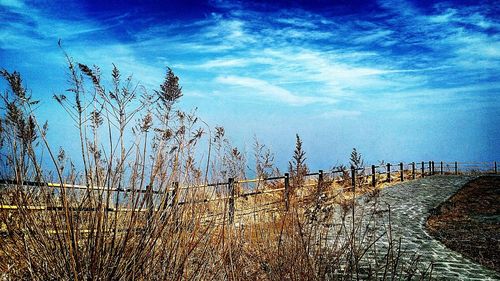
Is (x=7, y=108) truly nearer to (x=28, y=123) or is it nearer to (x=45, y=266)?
(x=28, y=123)

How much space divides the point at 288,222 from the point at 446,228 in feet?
25.2

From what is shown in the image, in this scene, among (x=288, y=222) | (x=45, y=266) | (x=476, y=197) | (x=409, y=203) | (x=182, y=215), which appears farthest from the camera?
(x=476, y=197)

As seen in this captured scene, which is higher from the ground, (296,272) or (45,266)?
(45,266)

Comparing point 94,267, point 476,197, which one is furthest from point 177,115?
point 476,197

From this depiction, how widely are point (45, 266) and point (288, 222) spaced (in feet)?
5.92

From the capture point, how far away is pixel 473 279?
5.12 meters

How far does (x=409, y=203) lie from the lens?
13.2 m

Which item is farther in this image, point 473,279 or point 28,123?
point 473,279

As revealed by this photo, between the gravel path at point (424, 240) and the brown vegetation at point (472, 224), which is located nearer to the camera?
the gravel path at point (424, 240)

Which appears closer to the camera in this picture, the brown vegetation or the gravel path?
the gravel path

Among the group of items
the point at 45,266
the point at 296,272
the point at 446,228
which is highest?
the point at 45,266

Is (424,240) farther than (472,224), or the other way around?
(472,224)

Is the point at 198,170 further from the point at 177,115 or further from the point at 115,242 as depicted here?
the point at 115,242

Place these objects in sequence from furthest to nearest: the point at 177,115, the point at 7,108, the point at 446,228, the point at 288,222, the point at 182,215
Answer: the point at 446,228 < the point at 288,222 < the point at 177,115 < the point at 182,215 < the point at 7,108
